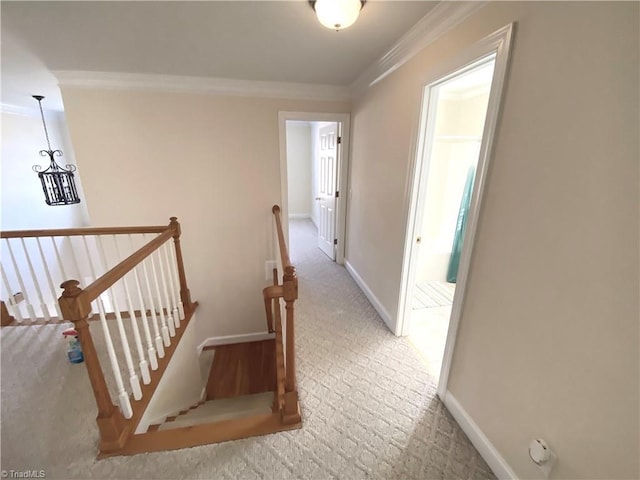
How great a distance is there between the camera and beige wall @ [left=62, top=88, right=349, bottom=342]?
267cm

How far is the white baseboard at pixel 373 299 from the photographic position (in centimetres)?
226

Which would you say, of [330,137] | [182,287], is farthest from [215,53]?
[182,287]

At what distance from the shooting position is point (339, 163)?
3311 mm

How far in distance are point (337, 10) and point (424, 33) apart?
648 millimetres

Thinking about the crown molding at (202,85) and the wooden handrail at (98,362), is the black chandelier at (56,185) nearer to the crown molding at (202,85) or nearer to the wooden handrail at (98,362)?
the crown molding at (202,85)

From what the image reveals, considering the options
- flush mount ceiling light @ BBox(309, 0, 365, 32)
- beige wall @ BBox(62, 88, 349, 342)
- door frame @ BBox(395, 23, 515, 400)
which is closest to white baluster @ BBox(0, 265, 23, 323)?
beige wall @ BBox(62, 88, 349, 342)

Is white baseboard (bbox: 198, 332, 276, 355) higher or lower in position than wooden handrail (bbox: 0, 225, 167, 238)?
lower

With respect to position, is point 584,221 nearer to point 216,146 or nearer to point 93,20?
point 93,20

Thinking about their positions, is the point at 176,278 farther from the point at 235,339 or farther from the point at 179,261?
the point at 235,339

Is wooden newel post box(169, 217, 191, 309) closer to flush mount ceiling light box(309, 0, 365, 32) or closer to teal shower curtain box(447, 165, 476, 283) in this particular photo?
flush mount ceiling light box(309, 0, 365, 32)

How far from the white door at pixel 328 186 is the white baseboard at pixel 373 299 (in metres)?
0.60

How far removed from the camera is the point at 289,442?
1.38m

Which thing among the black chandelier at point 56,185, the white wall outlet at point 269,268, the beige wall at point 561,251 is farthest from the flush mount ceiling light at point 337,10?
the black chandelier at point 56,185

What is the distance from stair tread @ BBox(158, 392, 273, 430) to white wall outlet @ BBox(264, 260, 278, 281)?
138cm
